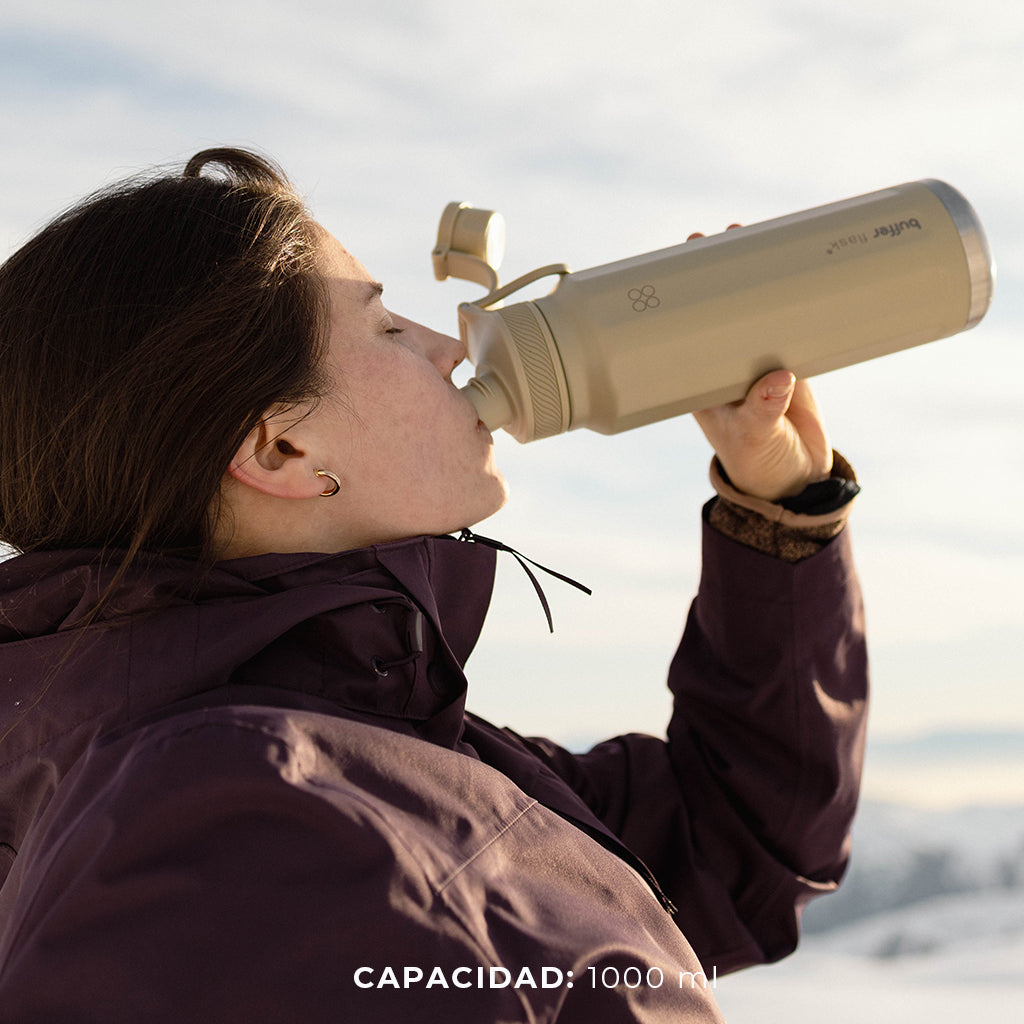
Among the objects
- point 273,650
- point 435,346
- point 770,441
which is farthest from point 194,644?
point 770,441

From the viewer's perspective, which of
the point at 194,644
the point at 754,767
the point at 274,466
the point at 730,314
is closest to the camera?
the point at 194,644

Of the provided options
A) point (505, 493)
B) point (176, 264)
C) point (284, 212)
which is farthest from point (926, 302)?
point (176, 264)

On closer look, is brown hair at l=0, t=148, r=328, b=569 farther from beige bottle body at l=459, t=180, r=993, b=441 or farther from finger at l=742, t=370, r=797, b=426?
finger at l=742, t=370, r=797, b=426

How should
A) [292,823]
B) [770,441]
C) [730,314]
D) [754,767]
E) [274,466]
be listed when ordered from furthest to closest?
[754,767] < [770,441] < [730,314] < [274,466] < [292,823]

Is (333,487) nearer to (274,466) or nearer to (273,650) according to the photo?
(274,466)

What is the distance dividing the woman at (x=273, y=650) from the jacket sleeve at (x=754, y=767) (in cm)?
1

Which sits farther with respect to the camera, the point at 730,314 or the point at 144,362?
the point at 730,314

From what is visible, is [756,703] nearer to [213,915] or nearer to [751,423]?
[751,423]

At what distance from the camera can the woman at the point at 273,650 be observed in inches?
35.8

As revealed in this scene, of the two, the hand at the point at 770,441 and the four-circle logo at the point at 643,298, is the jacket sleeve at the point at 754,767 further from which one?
the four-circle logo at the point at 643,298

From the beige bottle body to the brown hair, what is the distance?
263mm

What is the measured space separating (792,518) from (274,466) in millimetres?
725

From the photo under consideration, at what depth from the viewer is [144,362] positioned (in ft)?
3.87

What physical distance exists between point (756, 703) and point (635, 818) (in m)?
0.24
